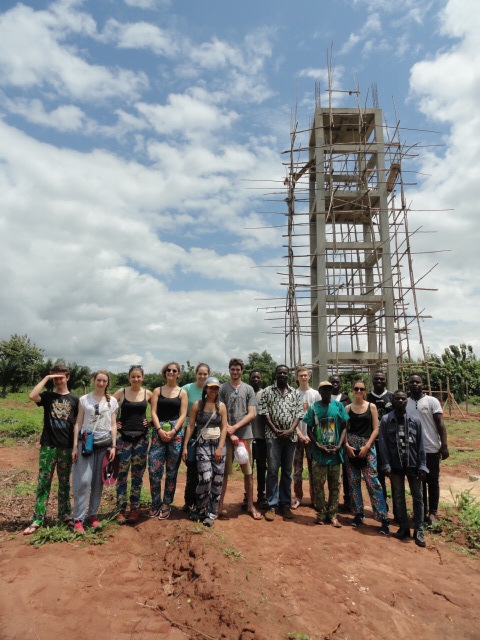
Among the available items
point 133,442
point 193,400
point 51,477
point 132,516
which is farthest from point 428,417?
point 51,477

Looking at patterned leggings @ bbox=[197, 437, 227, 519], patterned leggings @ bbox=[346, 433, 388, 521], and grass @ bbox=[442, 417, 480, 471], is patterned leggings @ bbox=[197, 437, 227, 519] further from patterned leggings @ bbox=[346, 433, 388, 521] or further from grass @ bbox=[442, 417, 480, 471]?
grass @ bbox=[442, 417, 480, 471]

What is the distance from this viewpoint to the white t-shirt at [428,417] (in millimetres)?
5375

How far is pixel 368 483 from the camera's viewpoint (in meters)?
5.32

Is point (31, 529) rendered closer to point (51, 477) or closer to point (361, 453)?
point (51, 477)

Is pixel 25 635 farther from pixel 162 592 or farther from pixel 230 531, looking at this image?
pixel 230 531

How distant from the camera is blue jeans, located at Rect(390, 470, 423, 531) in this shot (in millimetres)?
4949

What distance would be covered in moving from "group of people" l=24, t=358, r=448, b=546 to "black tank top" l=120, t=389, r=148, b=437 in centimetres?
1

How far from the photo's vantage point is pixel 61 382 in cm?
482

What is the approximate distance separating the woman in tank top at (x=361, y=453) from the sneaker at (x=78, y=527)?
3.20 meters

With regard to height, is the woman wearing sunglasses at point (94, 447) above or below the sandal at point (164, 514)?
above

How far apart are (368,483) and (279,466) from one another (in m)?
1.12

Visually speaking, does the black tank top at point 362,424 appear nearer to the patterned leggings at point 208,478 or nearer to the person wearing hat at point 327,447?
the person wearing hat at point 327,447

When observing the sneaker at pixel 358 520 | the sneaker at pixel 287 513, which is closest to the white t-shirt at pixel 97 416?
the sneaker at pixel 287 513

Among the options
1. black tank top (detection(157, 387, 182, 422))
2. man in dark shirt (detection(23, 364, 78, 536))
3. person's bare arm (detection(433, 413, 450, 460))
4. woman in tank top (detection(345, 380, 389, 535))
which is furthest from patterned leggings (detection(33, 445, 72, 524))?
person's bare arm (detection(433, 413, 450, 460))
